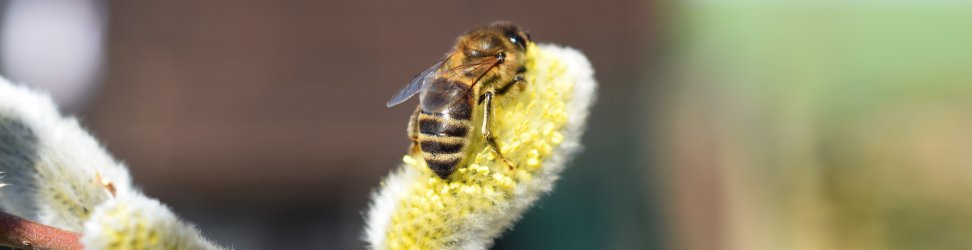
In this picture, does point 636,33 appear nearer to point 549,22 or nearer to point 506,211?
point 549,22

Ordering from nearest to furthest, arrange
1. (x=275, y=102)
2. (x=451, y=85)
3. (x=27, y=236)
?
(x=27, y=236) → (x=451, y=85) → (x=275, y=102)

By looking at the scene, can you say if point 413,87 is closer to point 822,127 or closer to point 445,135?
point 445,135

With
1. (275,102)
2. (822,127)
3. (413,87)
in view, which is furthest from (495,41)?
(822,127)

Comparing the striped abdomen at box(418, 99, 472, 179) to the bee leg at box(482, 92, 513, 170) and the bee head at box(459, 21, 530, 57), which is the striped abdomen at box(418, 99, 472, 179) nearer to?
the bee leg at box(482, 92, 513, 170)

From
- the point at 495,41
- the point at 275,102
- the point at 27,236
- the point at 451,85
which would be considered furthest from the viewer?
the point at 275,102

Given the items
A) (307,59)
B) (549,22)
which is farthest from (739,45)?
(307,59)

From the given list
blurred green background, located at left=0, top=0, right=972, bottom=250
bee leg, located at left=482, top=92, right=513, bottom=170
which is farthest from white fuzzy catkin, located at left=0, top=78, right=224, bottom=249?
blurred green background, located at left=0, top=0, right=972, bottom=250

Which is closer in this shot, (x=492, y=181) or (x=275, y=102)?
(x=492, y=181)

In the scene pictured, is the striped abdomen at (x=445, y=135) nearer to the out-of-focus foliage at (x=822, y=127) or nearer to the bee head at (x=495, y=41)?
the bee head at (x=495, y=41)
